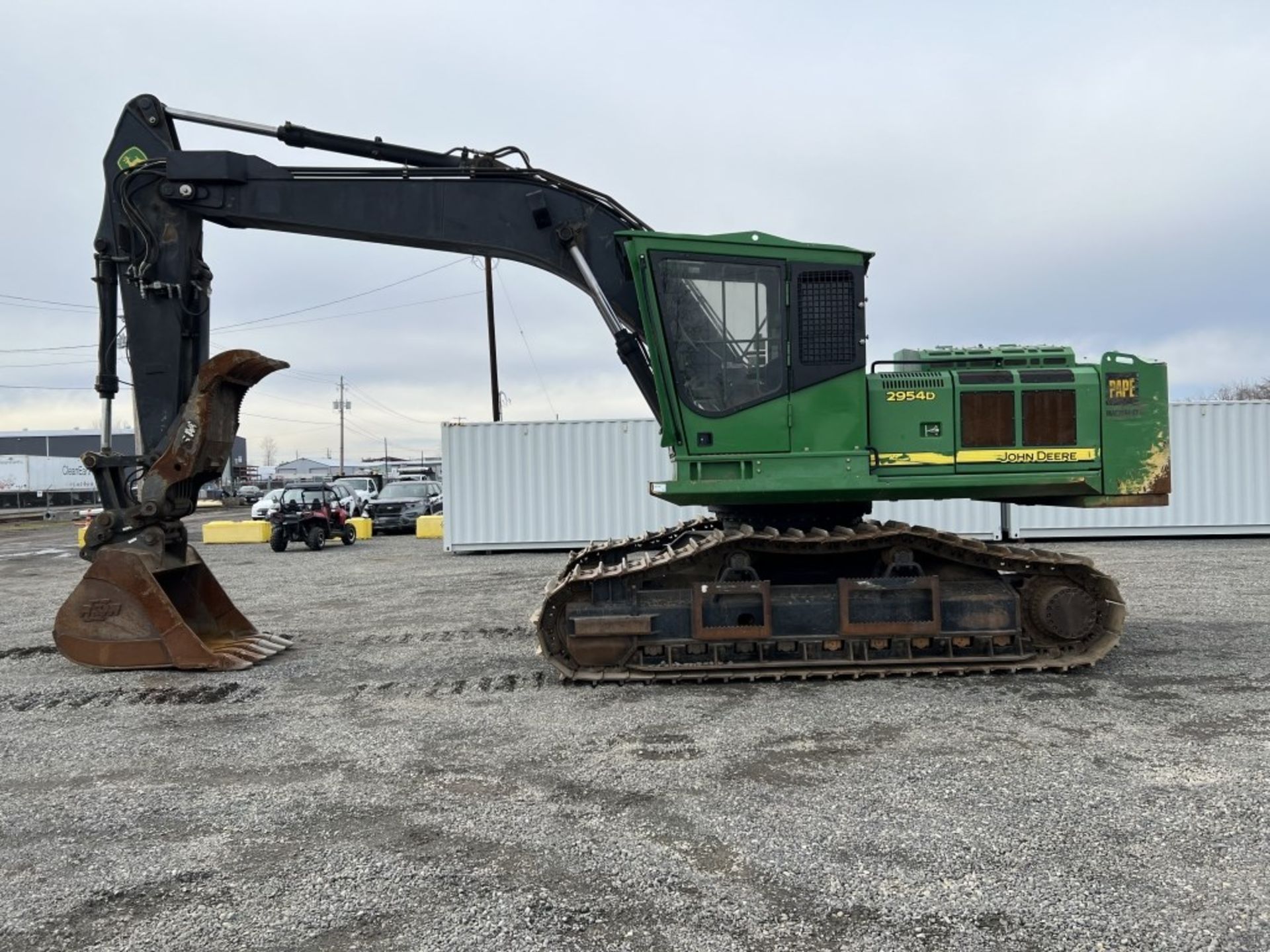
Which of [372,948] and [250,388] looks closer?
[372,948]

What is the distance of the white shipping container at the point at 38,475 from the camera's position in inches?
1944

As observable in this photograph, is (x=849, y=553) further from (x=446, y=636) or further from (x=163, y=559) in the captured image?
(x=163, y=559)

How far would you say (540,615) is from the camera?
6488 mm

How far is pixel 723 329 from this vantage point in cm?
658

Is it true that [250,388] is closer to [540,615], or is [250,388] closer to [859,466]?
[540,615]

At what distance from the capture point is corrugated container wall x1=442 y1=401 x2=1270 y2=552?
17875 mm

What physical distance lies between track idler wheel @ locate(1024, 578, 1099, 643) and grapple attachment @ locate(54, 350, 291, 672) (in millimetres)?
6683

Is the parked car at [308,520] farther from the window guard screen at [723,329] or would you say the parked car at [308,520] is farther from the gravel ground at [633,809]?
the window guard screen at [723,329]

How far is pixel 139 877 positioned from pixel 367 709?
96.8 inches

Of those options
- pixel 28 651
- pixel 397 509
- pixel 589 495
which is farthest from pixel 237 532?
pixel 28 651

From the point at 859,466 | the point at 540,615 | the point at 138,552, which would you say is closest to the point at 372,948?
the point at 540,615

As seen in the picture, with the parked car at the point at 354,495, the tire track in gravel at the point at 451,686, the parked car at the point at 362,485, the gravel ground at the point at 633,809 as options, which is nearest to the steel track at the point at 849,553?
the gravel ground at the point at 633,809

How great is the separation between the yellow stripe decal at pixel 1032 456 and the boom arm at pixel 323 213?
8.49 feet

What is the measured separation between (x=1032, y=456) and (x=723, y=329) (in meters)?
2.68
